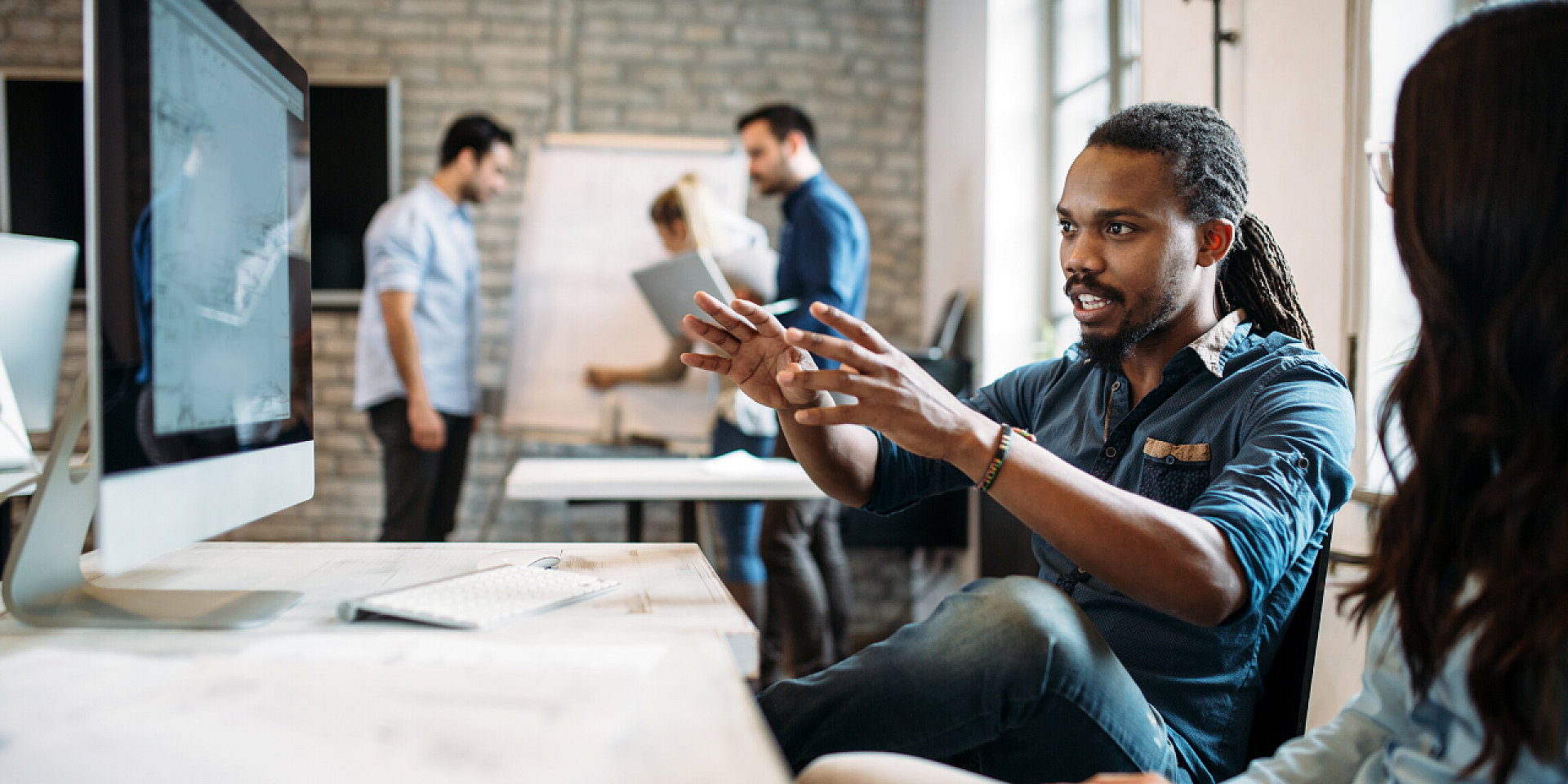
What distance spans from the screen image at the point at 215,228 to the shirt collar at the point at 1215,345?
3.25 ft

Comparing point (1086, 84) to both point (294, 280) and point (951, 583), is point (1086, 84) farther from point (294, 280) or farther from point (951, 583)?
point (294, 280)

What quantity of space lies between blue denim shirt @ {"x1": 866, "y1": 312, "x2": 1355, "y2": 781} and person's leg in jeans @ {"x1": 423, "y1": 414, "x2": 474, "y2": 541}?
7.53 feet

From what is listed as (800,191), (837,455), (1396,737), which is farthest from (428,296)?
(1396,737)

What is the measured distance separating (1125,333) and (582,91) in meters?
3.16

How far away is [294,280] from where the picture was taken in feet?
3.25

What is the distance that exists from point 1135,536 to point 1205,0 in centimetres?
170

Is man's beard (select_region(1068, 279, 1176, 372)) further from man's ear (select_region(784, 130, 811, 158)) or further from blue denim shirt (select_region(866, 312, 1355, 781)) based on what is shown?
man's ear (select_region(784, 130, 811, 158))

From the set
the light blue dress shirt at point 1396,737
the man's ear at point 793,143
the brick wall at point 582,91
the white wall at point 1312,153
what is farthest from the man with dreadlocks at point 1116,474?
→ the brick wall at point 582,91

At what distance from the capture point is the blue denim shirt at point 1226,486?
0.90 meters

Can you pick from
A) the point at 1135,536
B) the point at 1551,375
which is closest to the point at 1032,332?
the point at 1135,536

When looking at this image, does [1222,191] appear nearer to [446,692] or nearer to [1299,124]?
[1299,124]

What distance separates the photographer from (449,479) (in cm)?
306

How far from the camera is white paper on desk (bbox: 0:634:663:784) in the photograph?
47 centimetres

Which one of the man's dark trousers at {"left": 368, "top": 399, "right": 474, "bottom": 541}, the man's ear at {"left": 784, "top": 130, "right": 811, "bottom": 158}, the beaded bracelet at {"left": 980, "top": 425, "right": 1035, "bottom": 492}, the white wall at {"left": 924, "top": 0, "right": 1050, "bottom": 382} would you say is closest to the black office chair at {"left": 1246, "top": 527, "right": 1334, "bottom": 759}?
the beaded bracelet at {"left": 980, "top": 425, "right": 1035, "bottom": 492}
